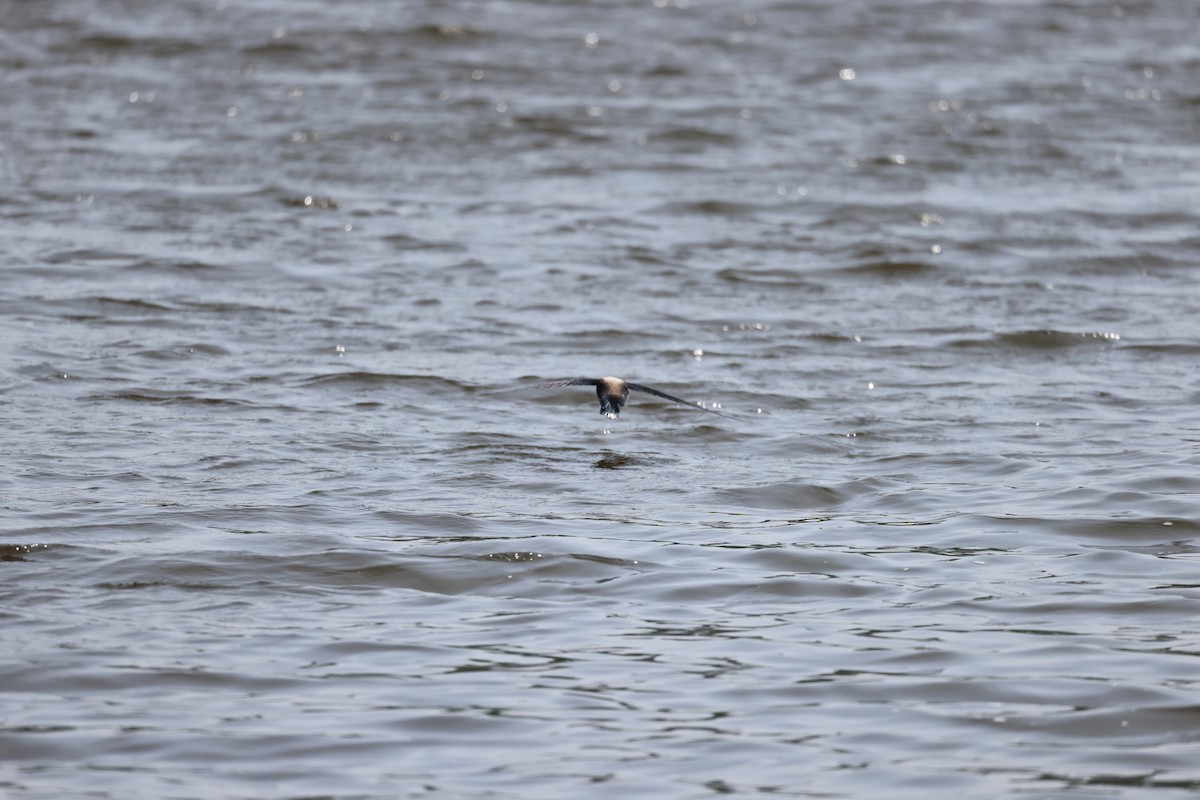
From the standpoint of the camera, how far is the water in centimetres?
536

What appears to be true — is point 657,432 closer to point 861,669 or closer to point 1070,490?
point 1070,490

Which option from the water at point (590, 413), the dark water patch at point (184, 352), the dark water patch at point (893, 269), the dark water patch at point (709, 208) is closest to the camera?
the water at point (590, 413)

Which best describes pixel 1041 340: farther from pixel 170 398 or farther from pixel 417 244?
pixel 170 398

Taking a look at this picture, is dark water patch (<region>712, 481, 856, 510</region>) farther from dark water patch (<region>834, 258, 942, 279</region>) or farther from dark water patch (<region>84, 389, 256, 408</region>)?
dark water patch (<region>834, 258, 942, 279</region>)

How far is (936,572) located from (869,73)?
11.3 metres

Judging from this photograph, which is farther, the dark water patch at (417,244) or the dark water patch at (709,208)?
the dark water patch at (709,208)

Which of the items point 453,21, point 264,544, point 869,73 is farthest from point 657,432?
point 453,21

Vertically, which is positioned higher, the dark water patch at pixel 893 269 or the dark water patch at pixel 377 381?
the dark water patch at pixel 893 269

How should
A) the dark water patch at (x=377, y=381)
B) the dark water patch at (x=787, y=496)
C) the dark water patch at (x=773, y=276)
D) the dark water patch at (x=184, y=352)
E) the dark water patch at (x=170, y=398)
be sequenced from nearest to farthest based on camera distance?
the dark water patch at (x=787, y=496) → the dark water patch at (x=170, y=398) → the dark water patch at (x=377, y=381) → the dark water patch at (x=184, y=352) → the dark water patch at (x=773, y=276)

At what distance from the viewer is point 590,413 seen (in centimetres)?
940

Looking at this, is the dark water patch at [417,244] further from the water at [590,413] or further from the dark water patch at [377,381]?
the dark water patch at [377,381]

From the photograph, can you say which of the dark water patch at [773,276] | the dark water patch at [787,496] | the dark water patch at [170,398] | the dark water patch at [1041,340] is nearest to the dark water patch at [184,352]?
the dark water patch at [170,398]

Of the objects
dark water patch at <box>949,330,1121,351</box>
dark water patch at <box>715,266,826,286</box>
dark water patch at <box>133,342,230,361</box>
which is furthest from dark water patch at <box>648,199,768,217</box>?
dark water patch at <box>133,342,230,361</box>

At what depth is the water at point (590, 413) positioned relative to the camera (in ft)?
17.6
